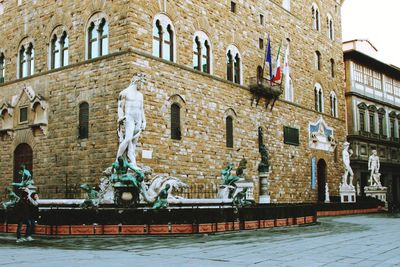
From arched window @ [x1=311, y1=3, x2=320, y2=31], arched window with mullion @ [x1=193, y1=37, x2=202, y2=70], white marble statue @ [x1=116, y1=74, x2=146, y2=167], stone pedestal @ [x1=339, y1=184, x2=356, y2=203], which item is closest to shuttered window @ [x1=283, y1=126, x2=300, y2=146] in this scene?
stone pedestal @ [x1=339, y1=184, x2=356, y2=203]

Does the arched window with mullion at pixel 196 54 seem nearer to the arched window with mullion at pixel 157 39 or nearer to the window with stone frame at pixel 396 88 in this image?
the arched window with mullion at pixel 157 39

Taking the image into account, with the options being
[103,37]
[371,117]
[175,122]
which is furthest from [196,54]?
[371,117]

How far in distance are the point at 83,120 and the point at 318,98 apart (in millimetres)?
18643

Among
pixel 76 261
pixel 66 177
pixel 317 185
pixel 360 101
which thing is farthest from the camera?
pixel 360 101

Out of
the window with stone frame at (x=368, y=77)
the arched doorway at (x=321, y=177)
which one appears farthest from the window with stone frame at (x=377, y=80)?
the arched doorway at (x=321, y=177)

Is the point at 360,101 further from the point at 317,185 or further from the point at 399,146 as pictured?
the point at 317,185

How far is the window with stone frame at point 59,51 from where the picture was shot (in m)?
22.4

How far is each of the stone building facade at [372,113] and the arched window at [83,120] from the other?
24497 mm

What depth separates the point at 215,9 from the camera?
24844mm

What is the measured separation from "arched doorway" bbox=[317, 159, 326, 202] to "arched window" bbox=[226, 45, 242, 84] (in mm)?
10860

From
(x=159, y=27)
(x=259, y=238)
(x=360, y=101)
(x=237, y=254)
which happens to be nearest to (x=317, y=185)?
(x=360, y=101)

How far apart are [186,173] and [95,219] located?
335 inches

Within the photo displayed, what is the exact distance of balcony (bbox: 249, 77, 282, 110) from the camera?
26.8 meters

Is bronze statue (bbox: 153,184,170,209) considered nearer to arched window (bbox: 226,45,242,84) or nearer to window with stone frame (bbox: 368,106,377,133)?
arched window (bbox: 226,45,242,84)
